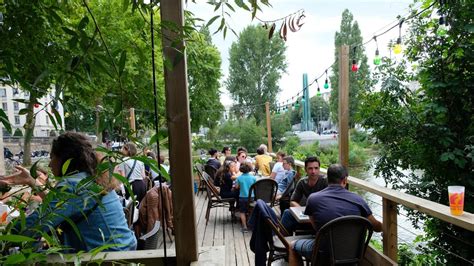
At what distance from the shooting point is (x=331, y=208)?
279 cm

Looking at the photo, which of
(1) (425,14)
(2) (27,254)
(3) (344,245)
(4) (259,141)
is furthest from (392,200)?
(4) (259,141)

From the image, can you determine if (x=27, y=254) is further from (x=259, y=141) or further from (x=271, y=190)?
(x=259, y=141)

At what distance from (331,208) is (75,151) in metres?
1.93

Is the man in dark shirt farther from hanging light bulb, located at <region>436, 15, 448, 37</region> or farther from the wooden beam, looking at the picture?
hanging light bulb, located at <region>436, 15, 448, 37</region>

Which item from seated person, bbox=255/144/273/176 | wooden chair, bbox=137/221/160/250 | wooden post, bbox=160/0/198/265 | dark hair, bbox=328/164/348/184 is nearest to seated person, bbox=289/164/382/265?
dark hair, bbox=328/164/348/184

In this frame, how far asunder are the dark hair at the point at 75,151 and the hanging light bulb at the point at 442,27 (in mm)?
Answer: 4566

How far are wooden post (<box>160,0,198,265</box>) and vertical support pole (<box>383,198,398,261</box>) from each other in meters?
2.10

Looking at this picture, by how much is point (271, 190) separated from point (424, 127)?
2206 mm

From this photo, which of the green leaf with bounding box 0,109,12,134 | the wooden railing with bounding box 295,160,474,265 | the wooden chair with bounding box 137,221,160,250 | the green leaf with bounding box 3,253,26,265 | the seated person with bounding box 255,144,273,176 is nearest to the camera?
the green leaf with bounding box 3,253,26,265

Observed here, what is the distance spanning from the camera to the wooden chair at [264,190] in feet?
16.4

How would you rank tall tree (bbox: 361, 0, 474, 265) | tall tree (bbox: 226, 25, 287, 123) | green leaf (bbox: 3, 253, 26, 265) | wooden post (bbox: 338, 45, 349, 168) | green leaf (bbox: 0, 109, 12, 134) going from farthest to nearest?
tall tree (bbox: 226, 25, 287, 123)
tall tree (bbox: 361, 0, 474, 265)
wooden post (bbox: 338, 45, 349, 168)
green leaf (bbox: 0, 109, 12, 134)
green leaf (bbox: 3, 253, 26, 265)

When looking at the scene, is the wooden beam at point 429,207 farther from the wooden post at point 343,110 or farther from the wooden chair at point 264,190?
the wooden chair at point 264,190

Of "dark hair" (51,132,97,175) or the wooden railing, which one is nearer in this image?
"dark hair" (51,132,97,175)

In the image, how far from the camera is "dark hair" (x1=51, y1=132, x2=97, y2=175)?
5.28ft
